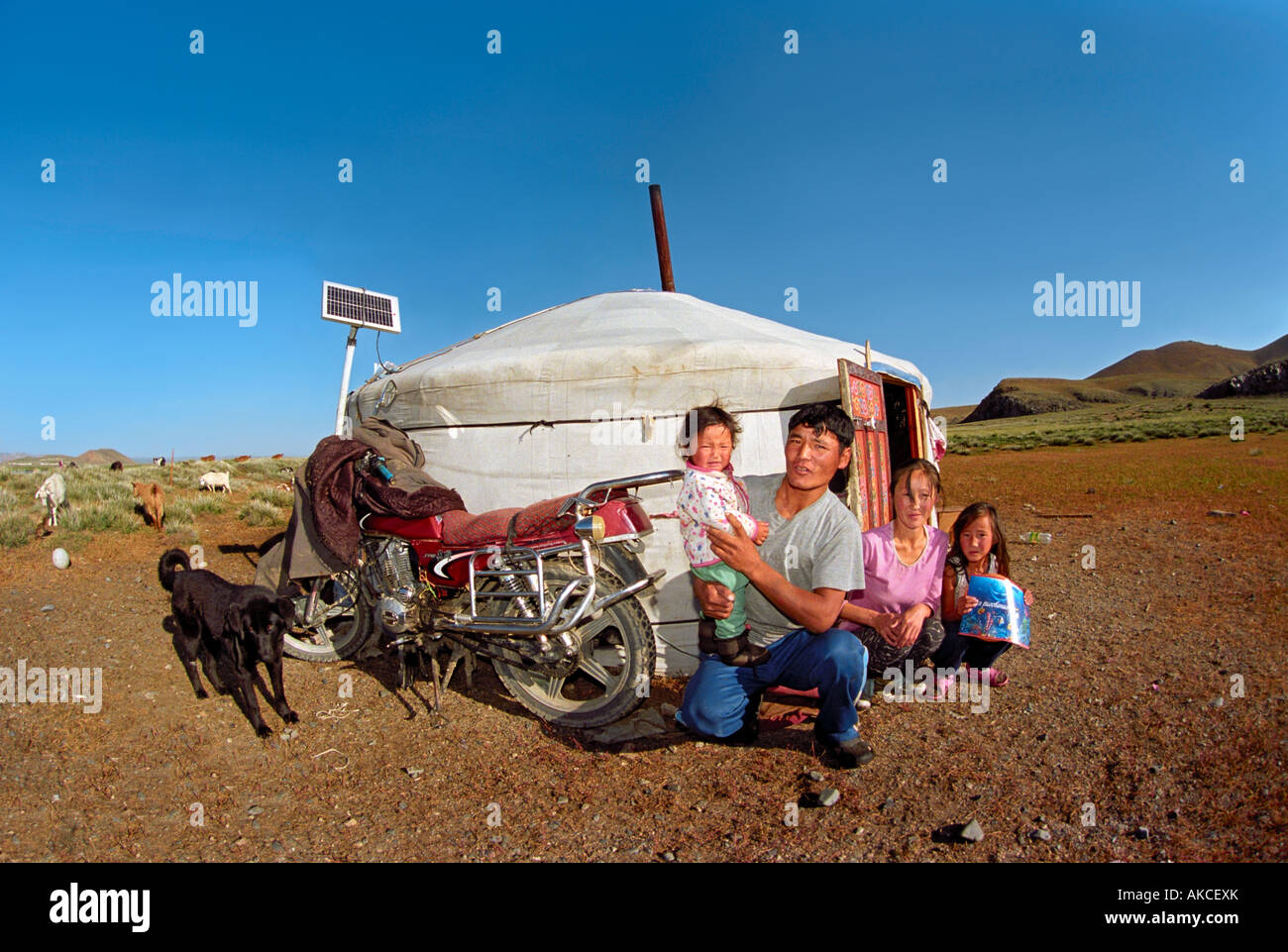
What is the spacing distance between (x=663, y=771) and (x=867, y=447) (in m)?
3.07

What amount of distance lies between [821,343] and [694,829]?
13.4ft

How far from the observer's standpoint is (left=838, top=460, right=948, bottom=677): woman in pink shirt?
314cm

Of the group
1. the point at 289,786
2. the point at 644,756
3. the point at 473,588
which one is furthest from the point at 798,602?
the point at 289,786

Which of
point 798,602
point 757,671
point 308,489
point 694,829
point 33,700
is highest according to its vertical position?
point 308,489

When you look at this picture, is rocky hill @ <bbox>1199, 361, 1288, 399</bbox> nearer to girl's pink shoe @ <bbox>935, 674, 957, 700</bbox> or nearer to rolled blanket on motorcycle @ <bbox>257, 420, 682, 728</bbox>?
girl's pink shoe @ <bbox>935, 674, 957, 700</bbox>

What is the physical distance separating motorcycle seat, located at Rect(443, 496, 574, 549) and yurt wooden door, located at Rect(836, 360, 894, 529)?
2.15 meters

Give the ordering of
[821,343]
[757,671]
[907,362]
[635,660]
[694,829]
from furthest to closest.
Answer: [907,362] < [821,343] < [635,660] < [757,671] < [694,829]

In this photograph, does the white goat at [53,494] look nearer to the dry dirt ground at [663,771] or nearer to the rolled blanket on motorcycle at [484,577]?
the dry dirt ground at [663,771]

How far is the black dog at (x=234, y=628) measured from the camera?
3.45m

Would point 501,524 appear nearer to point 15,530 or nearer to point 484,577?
point 484,577

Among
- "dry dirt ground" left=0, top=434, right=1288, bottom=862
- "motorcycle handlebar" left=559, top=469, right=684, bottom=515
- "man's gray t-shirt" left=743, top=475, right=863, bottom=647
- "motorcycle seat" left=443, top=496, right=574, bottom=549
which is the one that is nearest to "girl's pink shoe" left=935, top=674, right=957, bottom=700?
"dry dirt ground" left=0, top=434, right=1288, bottom=862

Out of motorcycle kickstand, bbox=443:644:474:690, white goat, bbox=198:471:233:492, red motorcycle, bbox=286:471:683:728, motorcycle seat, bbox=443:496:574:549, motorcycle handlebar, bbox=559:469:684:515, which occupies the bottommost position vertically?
motorcycle kickstand, bbox=443:644:474:690

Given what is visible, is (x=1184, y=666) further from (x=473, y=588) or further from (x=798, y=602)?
(x=473, y=588)

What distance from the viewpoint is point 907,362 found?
653cm
